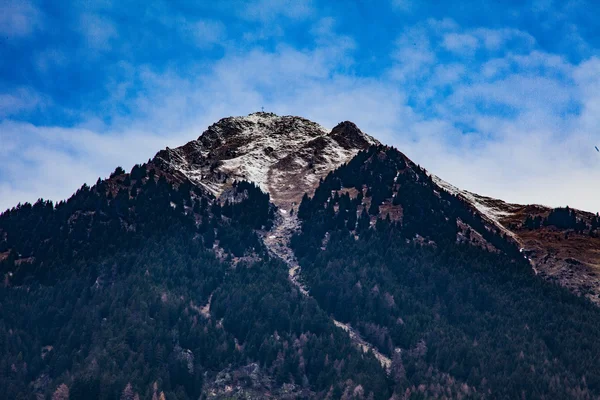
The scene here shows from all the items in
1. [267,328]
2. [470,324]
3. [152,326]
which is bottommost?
[152,326]

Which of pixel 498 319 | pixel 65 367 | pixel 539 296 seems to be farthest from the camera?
pixel 539 296

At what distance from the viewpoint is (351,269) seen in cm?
19538

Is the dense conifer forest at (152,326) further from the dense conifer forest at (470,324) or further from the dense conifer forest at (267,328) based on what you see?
the dense conifer forest at (470,324)

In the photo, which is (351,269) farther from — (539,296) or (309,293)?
(539,296)

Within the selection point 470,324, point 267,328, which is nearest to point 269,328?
point 267,328

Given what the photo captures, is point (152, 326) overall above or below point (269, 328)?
below

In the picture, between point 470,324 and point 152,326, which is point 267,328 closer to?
point 152,326

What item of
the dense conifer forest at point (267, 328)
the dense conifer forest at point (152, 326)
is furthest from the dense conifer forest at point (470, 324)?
the dense conifer forest at point (152, 326)

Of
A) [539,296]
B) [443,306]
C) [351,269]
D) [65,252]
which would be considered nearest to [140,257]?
[65,252]

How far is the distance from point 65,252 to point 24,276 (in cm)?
1477

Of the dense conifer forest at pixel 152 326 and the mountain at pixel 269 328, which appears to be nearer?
the dense conifer forest at pixel 152 326

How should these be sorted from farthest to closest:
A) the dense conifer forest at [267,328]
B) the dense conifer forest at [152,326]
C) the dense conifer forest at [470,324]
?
the dense conifer forest at [470,324], the dense conifer forest at [267,328], the dense conifer forest at [152,326]

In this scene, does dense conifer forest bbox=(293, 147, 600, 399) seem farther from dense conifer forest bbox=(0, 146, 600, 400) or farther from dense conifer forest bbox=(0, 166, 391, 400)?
dense conifer forest bbox=(0, 166, 391, 400)

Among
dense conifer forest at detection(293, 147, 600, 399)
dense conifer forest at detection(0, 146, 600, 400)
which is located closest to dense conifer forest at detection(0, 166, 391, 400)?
dense conifer forest at detection(0, 146, 600, 400)
